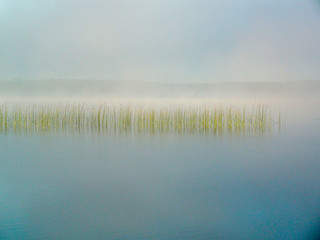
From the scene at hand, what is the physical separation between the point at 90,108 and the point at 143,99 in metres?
1.35

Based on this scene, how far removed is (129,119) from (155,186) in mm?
2902

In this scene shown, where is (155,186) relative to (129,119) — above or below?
below

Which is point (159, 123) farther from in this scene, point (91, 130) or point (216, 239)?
point (216, 239)

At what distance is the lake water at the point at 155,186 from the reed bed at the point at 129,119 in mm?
620

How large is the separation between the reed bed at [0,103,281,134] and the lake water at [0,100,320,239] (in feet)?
2.03

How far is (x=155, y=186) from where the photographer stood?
309 centimetres

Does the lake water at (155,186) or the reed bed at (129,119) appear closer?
the lake water at (155,186)

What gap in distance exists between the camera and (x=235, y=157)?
13.1 ft

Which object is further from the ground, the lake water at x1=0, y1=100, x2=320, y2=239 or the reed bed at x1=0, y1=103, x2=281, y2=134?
the reed bed at x1=0, y1=103, x2=281, y2=134

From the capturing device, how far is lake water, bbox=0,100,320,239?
7.41ft

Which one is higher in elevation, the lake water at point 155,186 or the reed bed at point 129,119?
the reed bed at point 129,119

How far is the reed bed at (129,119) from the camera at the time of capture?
5672mm

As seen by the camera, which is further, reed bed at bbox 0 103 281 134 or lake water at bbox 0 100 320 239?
reed bed at bbox 0 103 281 134

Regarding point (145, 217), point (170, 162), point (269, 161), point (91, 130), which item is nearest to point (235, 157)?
point (269, 161)
